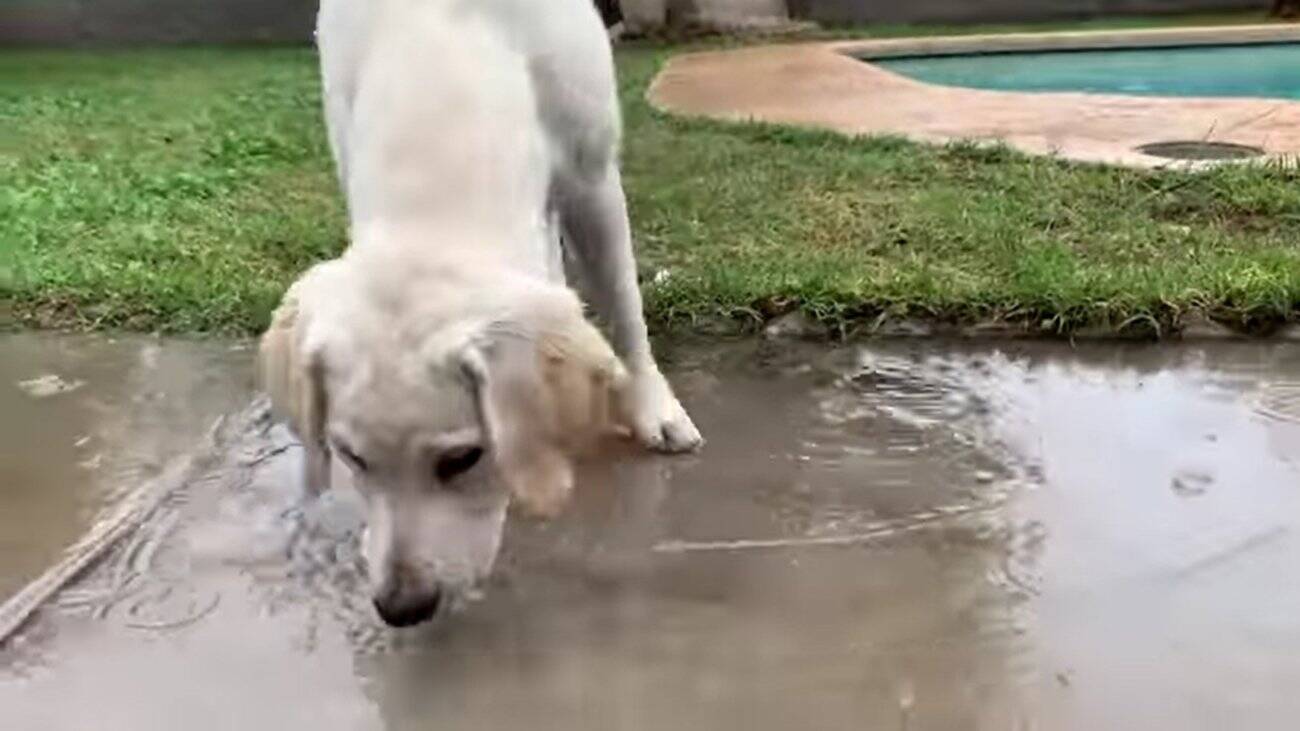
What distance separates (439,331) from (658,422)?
1.10 m

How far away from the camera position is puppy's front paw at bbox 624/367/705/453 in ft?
10.7

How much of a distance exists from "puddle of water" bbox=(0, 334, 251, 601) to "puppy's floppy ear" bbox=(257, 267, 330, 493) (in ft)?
2.09

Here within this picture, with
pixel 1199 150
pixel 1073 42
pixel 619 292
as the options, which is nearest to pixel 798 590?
pixel 619 292

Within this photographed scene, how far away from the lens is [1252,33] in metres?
10.6

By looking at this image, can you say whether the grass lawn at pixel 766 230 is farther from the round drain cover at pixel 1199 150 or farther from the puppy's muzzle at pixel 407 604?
the puppy's muzzle at pixel 407 604

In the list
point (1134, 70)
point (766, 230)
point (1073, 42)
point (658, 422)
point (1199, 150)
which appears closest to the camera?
point (658, 422)

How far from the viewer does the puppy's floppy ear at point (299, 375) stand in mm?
2256

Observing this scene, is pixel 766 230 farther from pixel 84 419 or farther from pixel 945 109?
pixel 945 109

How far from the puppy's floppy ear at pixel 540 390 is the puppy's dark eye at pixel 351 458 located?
181 millimetres

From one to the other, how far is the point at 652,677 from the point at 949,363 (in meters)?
1.50

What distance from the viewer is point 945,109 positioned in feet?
24.0

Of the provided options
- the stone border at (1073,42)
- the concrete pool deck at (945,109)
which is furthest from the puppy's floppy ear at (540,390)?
the stone border at (1073,42)

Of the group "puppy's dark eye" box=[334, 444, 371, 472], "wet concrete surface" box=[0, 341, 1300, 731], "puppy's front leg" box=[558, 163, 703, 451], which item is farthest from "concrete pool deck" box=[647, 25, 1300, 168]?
"puppy's dark eye" box=[334, 444, 371, 472]

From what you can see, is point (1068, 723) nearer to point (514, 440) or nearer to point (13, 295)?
point (514, 440)
